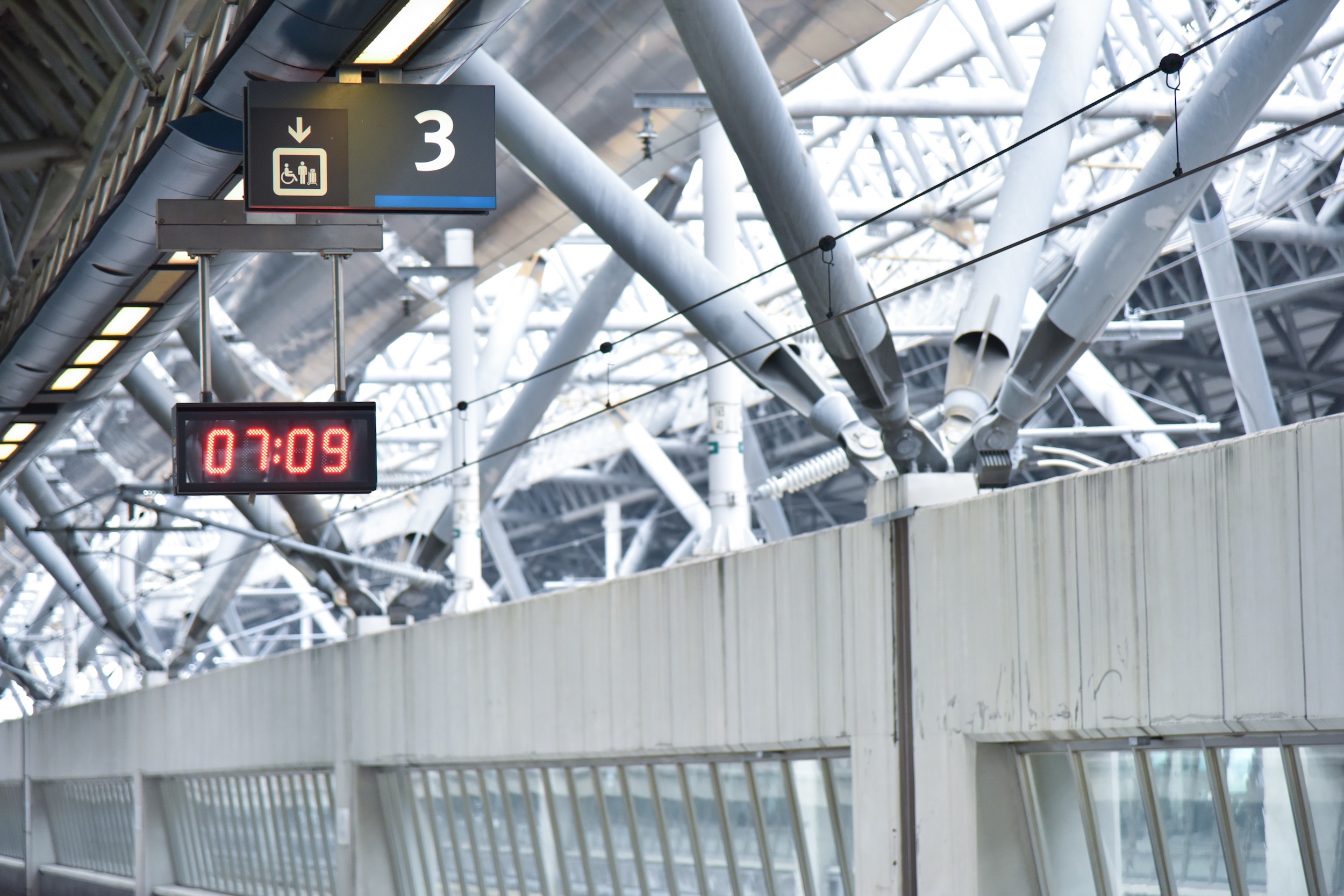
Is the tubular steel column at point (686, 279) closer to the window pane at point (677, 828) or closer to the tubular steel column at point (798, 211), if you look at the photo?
the tubular steel column at point (798, 211)

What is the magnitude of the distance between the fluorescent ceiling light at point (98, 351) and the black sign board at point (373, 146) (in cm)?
802

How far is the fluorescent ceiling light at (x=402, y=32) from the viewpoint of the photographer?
8.53 m

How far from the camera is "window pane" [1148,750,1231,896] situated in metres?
9.43

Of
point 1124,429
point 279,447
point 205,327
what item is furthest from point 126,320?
point 1124,429

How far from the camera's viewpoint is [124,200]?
1195cm

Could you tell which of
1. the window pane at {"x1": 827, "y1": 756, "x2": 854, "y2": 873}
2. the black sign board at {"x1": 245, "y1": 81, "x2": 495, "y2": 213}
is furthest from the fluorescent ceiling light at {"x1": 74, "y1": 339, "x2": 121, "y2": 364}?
the black sign board at {"x1": 245, "y1": 81, "x2": 495, "y2": 213}

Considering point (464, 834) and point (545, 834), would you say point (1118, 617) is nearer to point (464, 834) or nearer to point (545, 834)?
point (545, 834)

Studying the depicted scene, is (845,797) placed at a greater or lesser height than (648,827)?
greater

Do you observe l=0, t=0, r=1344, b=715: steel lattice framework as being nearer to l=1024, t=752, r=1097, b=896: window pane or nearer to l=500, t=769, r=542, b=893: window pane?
l=1024, t=752, r=1097, b=896: window pane

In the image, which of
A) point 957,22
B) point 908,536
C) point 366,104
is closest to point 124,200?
point 366,104

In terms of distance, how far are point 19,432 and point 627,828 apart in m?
8.99

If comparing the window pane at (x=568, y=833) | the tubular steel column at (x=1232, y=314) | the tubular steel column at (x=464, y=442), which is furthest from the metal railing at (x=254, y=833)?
the tubular steel column at (x=1232, y=314)

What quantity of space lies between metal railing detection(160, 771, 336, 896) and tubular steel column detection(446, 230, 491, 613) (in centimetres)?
330

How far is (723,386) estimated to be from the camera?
1709 cm
